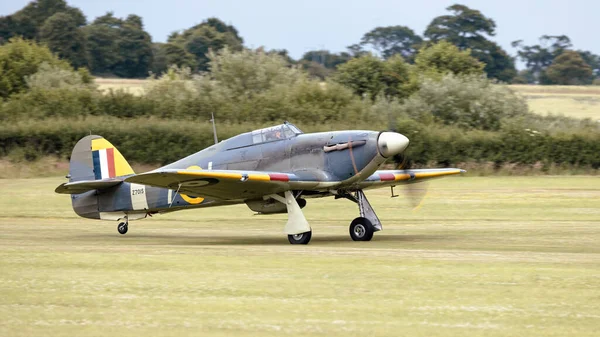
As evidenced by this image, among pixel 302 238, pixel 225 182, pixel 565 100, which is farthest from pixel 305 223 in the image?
pixel 565 100

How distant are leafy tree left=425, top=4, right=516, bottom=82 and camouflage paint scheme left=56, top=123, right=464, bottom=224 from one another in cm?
9134

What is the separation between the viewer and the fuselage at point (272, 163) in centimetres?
1502

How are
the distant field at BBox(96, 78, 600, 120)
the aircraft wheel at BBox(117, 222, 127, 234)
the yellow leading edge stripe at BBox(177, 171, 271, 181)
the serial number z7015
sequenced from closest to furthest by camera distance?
the yellow leading edge stripe at BBox(177, 171, 271, 181) < the serial number z7015 < the aircraft wheel at BBox(117, 222, 127, 234) < the distant field at BBox(96, 78, 600, 120)

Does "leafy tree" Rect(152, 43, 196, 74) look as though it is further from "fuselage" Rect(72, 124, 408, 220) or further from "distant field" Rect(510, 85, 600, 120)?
"fuselage" Rect(72, 124, 408, 220)

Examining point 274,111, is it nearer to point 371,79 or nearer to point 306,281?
point 371,79

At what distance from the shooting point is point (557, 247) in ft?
47.3

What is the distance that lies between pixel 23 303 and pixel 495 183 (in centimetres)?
2503

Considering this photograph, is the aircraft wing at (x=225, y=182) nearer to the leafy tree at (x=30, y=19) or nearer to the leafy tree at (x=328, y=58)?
the leafy tree at (x=30, y=19)

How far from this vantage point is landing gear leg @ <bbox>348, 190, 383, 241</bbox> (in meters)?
15.9

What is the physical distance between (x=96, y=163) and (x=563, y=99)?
62.2m

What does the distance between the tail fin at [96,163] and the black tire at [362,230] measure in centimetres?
530

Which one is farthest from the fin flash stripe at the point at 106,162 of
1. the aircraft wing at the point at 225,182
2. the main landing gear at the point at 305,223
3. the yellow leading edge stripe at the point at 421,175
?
the yellow leading edge stripe at the point at 421,175

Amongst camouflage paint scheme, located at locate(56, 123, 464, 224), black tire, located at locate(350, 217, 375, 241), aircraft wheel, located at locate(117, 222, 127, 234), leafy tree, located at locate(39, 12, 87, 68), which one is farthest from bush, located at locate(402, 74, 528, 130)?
leafy tree, located at locate(39, 12, 87, 68)

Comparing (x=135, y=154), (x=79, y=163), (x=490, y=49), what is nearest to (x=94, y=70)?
(x=490, y=49)
